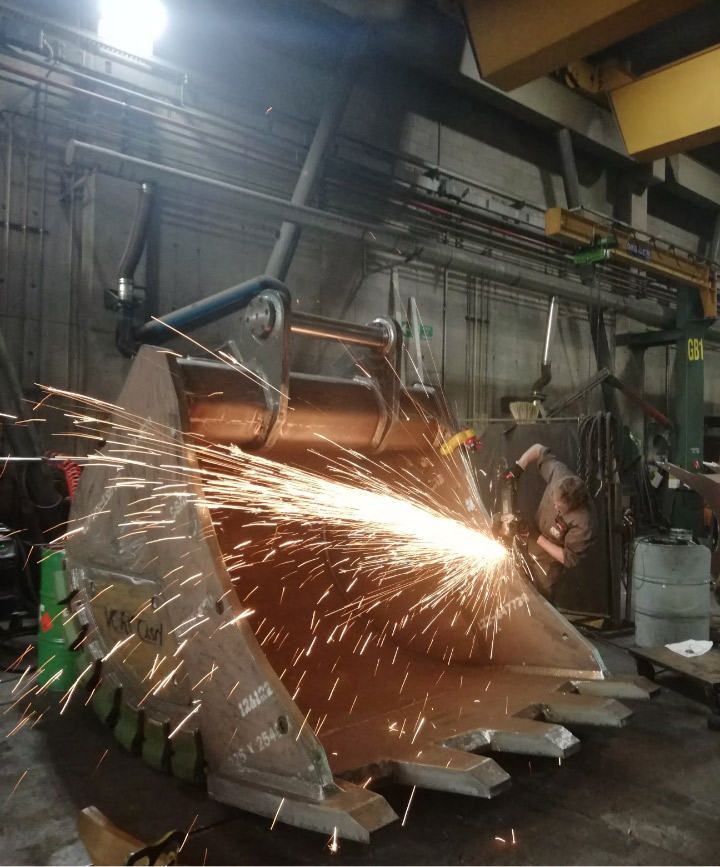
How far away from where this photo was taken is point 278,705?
2.41 m

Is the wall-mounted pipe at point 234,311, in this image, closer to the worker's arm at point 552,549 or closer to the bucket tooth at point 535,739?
the bucket tooth at point 535,739

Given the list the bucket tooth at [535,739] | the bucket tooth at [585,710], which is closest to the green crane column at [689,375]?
the bucket tooth at [585,710]

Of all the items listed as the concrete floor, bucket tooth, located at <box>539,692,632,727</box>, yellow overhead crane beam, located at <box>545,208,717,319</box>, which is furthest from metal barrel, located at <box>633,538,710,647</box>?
yellow overhead crane beam, located at <box>545,208,717,319</box>

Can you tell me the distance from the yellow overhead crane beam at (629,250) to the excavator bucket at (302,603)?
21.1 ft

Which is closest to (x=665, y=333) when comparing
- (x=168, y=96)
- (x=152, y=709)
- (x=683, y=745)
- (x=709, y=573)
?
(x=709, y=573)

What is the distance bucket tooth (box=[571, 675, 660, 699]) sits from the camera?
3131 millimetres

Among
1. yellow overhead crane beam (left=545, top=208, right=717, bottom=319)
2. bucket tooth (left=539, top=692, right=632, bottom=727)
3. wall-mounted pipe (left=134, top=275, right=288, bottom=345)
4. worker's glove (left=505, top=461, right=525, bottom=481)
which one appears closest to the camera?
bucket tooth (left=539, top=692, right=632, bottom=727)

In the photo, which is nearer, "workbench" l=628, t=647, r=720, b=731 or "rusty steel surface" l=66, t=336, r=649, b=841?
"rusty steel surface" l=66, t=336, r=649, b=841

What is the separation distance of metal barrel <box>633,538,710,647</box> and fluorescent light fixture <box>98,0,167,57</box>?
6.68m

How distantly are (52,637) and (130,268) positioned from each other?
Result: 3939 millimetres

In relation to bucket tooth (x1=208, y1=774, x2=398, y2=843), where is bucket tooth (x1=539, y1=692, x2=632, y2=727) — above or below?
above

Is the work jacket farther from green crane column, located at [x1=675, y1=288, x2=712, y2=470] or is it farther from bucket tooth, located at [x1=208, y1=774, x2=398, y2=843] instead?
green crane column, located at [x1=675, y1=288, x2=712, y2=470]

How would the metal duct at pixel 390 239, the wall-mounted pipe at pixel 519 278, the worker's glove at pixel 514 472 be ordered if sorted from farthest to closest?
the wall-mounted pipe at pixel 519 278 → the metal duct at pixel 390 239 → the worker's glove at pixel 514 472

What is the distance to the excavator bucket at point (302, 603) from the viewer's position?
2.51 metres
